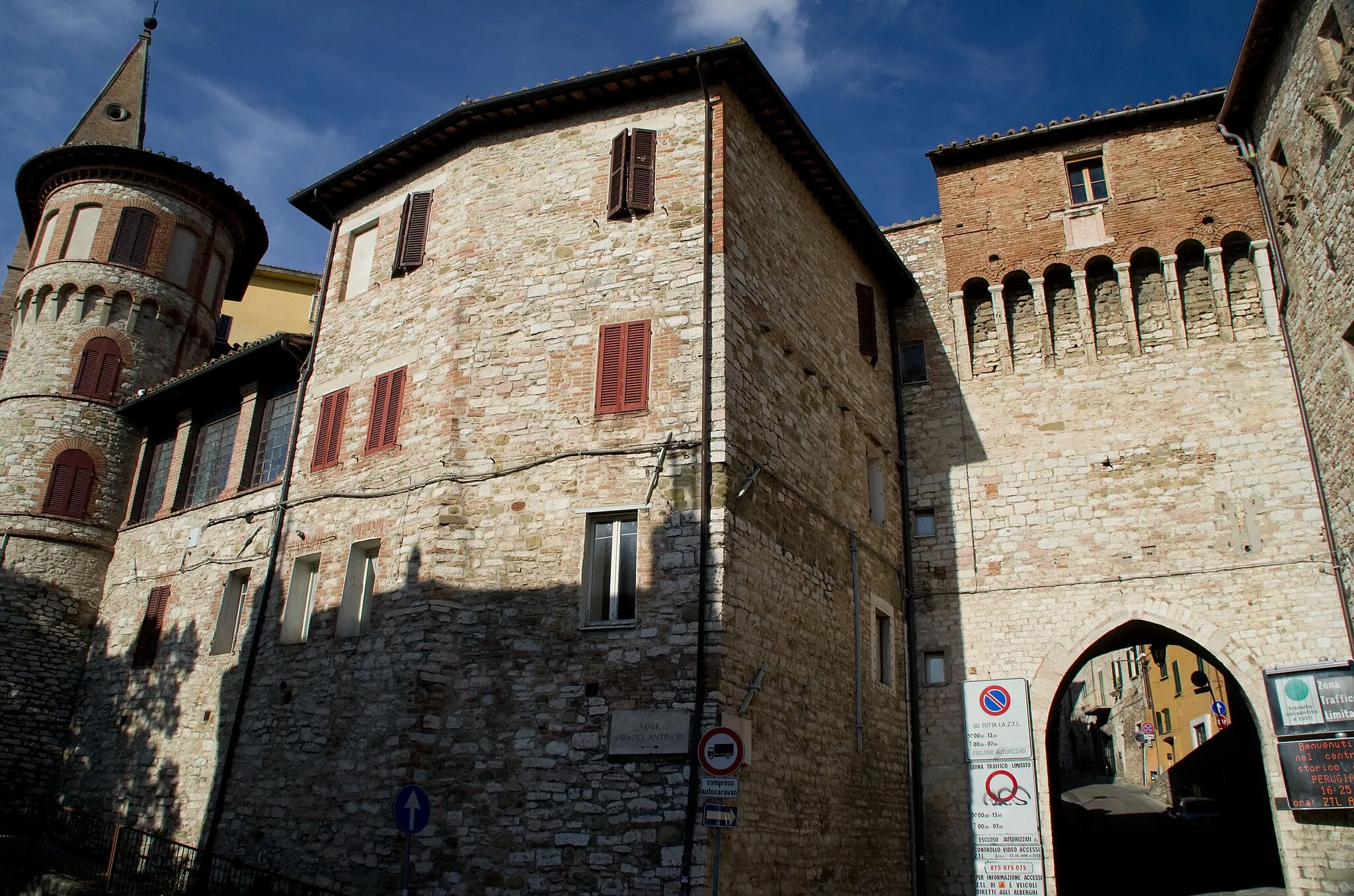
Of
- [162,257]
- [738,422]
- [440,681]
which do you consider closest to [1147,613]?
[738,422]

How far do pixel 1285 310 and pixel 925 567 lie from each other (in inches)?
287

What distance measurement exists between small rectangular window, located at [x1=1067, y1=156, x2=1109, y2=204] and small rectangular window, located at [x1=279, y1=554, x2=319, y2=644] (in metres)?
15.0

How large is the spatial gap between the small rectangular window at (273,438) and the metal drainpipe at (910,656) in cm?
1080

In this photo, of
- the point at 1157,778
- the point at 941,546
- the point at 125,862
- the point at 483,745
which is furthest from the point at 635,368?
the point at 1157,778

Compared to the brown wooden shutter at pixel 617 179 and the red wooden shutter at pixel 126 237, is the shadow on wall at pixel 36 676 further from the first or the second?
the brown wooden shutter at pixel 617 179

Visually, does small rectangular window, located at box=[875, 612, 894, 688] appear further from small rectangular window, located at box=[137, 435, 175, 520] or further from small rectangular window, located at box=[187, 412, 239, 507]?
small rectangular window, located at box=[137, 435, 175, 520]

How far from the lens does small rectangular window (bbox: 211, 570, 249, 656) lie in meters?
16.4

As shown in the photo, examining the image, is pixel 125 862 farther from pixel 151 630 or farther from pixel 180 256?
pixel 180 256

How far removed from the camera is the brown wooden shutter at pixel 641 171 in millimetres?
14328

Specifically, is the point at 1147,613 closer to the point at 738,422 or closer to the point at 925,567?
the point at 925,567

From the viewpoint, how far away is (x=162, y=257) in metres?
22.7

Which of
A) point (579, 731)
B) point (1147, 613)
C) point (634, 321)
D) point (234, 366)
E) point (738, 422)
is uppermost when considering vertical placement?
point (234, 366)

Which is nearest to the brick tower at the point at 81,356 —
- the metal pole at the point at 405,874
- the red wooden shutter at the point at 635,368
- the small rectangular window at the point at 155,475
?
the small rectangular window at the point at 155,475

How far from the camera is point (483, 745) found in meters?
11.9
